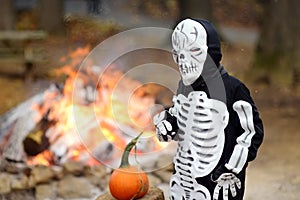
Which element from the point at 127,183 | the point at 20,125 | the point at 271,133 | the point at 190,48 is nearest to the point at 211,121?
the point at 190,48

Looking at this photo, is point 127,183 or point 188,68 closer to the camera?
point 188,68

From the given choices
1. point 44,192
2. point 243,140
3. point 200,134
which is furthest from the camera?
point 44,192

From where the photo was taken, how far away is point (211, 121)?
3.60 metres

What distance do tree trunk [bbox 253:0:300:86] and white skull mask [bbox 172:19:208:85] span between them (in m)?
7.23

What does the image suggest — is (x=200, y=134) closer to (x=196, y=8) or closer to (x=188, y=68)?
(x=188, y=68)

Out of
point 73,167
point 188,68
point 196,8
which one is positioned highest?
point 188,68

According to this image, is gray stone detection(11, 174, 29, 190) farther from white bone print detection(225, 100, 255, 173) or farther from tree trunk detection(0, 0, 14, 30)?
tree trunk detection(0, 0, 14, 30)

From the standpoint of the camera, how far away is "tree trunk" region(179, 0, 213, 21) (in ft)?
40.2

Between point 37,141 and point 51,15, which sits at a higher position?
point 51,15

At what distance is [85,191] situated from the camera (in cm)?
611

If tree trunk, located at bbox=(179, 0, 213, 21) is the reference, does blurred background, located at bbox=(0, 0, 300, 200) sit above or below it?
below

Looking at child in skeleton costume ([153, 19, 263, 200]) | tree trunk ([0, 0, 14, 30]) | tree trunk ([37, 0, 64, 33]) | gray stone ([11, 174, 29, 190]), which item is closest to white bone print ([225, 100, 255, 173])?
child in skeleton costume ([153, 19, 263, 200])

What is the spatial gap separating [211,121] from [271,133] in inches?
198

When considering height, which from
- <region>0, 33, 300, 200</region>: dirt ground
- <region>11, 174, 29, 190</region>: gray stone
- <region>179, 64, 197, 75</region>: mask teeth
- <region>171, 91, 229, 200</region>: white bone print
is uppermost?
<region>179, 64, 197, 75</region>: mask teeth
